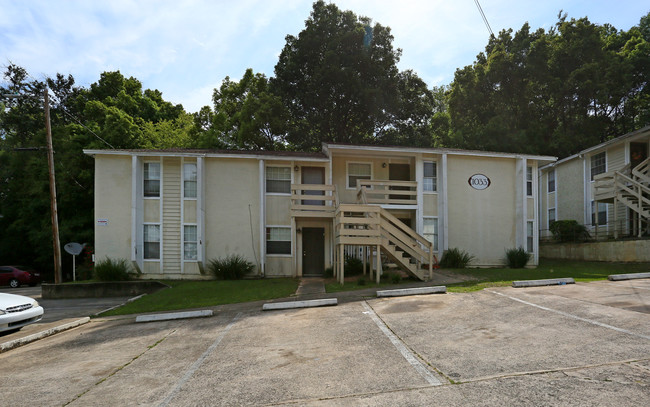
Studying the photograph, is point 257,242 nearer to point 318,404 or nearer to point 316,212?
point 316,212

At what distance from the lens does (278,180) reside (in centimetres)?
1855

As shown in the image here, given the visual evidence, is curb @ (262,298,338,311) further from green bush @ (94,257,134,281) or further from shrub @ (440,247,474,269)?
green bush @ (94,257,134,281)

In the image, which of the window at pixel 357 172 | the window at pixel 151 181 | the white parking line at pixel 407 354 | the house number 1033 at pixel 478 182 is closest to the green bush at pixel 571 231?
the house number 1033 at pixel 478 182

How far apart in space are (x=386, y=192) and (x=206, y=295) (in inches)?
340

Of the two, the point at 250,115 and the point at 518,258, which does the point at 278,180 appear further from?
the point at 250,115

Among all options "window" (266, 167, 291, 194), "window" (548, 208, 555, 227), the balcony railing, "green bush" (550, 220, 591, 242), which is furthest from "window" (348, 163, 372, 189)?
"window" (548, 208, 555, 227)

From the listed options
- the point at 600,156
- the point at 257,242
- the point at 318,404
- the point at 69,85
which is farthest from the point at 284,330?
the point at 69,85

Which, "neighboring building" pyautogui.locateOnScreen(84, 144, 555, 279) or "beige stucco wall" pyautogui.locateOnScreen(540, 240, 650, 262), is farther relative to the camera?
"neighboring building" pyautogui.locateOnScreen(84, 144, 555, 279)

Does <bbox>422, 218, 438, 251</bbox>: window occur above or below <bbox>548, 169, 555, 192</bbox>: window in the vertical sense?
below

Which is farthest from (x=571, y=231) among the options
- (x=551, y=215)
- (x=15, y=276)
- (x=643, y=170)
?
(x=15, y=276)

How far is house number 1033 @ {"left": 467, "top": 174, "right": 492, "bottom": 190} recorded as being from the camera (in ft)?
63.4

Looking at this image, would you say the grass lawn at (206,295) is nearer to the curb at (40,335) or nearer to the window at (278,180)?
the curb at (40,335)

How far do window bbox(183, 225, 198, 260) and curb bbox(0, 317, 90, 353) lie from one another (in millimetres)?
7085

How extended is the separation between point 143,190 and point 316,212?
7888mm
